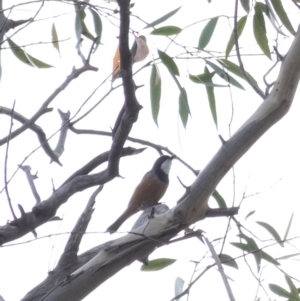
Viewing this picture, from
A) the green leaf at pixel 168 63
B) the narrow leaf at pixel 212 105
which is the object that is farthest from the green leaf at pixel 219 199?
the green leaf at pixel 168 63

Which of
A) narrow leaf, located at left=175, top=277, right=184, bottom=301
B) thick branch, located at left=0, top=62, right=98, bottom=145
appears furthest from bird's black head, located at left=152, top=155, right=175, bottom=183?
narrow leaf, located at left=175, top=277, right=184, bottom=301

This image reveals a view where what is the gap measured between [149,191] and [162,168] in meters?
0.31

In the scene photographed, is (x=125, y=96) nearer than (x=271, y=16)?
Yes

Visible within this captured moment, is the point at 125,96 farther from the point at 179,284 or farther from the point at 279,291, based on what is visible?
the point at 279,291

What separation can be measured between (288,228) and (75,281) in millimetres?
647

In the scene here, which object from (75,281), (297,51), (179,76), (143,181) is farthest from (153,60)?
(143,181)

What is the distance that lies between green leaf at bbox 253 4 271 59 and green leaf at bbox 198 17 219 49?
0.14 m

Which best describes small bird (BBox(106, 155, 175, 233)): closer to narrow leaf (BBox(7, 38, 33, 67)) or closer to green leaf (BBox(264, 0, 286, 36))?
narrow leaf (BBox(7, 38, 33, 67))

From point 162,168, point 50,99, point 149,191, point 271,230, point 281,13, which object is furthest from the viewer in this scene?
point 162,168

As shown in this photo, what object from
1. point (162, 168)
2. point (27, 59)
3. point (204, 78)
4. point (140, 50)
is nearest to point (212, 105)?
point (204, 78)

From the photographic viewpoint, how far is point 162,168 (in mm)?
3494

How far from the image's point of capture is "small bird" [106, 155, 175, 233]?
304cm

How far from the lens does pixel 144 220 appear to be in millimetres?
1503

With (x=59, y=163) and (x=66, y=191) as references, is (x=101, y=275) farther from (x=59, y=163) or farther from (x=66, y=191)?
(x=59, y=163)
